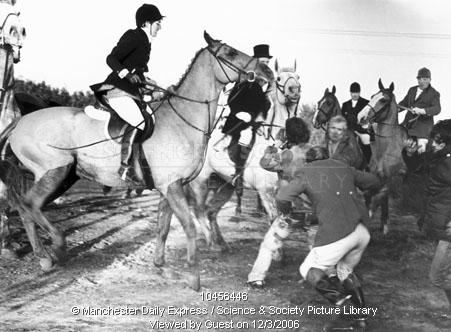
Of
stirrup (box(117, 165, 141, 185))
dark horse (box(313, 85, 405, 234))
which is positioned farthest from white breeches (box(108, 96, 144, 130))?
dark horse (box(313, 85, 405, 234))

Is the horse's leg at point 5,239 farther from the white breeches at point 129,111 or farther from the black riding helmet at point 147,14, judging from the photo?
the black riding helmet at point 147,14

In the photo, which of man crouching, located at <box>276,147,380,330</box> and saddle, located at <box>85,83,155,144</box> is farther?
saddle, located at <box>85,83,155,144</box>

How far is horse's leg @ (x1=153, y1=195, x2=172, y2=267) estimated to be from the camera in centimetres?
544

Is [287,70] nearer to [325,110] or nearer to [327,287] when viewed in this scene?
[325,110]

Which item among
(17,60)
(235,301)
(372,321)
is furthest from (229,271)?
(17,60)

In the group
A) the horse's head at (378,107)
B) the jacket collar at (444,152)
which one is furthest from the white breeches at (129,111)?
the horse's head at (378,107)

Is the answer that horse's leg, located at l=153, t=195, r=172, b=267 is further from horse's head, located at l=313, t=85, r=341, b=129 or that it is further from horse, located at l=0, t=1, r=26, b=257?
horse's head, located at l=313, t=85, r=341, b=129

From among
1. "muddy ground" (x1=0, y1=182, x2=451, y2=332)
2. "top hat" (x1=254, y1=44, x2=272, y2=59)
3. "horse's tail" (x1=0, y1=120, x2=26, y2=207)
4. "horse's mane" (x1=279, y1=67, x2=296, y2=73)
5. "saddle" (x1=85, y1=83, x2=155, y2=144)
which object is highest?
"top hat" (x1=254, y1=44, x2=272, y2=59)

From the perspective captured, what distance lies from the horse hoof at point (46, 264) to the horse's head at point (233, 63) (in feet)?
8.03

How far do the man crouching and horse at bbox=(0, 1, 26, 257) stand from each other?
125 inches

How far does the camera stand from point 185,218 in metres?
5.09

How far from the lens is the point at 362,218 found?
14.0 feet

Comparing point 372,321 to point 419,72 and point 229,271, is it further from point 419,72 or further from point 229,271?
point 419,72

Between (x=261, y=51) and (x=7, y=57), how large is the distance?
269cm
